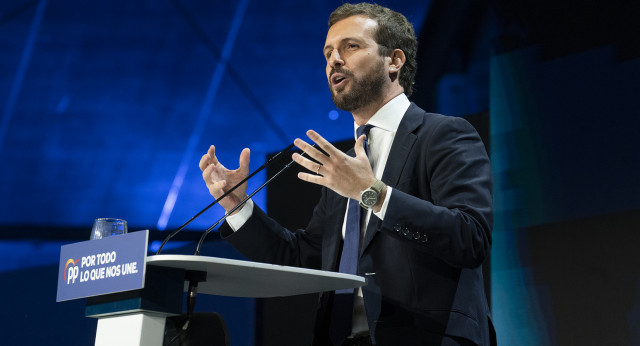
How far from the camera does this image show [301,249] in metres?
2.36

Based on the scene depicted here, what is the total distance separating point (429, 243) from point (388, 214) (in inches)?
4.7

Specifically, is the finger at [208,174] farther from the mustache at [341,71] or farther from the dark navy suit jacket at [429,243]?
the mustache at [341,71]

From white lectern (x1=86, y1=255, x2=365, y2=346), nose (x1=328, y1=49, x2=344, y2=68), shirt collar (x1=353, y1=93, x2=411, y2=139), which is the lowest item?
white lectern (x1=86, y1=255, x2=365, y2=346)

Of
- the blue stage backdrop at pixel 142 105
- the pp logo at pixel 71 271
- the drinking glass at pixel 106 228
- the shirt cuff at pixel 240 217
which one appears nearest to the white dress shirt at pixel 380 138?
the shirt cuff at pixel 240 217

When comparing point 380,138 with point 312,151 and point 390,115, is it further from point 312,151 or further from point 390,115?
point 312,151

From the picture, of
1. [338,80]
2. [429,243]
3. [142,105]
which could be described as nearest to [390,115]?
[338,80]

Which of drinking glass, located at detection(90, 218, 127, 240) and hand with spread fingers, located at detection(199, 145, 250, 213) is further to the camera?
hand with spread fingers, located at detection(199, 145, 250, 213)

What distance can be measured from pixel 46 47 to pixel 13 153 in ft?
1.80

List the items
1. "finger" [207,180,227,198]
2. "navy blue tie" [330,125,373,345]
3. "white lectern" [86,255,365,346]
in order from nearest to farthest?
"white lectern" [86,255,365,346] → "navy blue tie" [330,125,373,345] → "finger" [207,180,227,198]

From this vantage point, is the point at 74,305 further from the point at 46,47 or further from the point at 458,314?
the point at 458,314

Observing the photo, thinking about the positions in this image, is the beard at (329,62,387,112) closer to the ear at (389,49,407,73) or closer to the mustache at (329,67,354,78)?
the mustache at (329,67,354,78)

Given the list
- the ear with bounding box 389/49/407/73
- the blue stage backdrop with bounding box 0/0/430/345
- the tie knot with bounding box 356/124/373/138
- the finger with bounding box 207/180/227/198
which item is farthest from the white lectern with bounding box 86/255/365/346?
the blue stage backdrop with bounding box 0/0/430/345

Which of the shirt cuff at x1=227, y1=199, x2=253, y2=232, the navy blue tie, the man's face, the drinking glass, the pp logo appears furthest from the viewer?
the man's face

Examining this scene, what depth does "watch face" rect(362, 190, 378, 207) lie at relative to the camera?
5.35 ft
